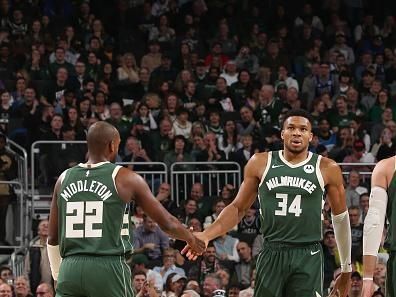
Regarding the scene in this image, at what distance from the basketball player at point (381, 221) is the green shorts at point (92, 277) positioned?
1.72 metres

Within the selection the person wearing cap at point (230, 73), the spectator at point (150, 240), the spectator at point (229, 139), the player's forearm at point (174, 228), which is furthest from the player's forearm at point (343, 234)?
the person wearing cap at point (230, 73)

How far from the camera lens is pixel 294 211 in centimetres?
856

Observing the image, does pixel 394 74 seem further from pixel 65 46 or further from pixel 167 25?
pixel 65 46

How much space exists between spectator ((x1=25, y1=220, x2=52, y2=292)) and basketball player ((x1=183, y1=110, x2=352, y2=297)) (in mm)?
5536

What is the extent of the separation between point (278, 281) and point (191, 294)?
4.24m

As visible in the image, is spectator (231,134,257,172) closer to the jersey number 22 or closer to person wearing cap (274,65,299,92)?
person wearing cap (274,65,299,92)

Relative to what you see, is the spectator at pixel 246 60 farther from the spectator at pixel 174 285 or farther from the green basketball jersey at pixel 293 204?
the green basketball jersey at pixel 293 204

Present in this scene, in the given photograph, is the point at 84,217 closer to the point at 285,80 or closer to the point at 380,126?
the point at 380,126

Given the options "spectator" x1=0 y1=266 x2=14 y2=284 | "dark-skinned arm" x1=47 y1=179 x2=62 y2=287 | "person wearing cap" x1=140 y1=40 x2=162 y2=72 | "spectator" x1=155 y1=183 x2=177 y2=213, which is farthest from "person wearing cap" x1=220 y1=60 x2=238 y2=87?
"dark-skinned arm" x1=47 y1=179 x2=62 y2=287

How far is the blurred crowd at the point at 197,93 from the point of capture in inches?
584

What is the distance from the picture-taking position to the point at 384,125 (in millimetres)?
17812

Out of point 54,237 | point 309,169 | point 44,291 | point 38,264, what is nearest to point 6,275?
point 38,264

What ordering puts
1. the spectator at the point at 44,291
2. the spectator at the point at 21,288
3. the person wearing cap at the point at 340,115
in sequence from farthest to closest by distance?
the person wearing cap at the point at 340,115
the spectator at the point at 21,288
the spectator at the point at 44,291

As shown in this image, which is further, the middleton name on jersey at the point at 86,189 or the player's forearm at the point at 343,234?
the player's forearm at the point at 343,234
